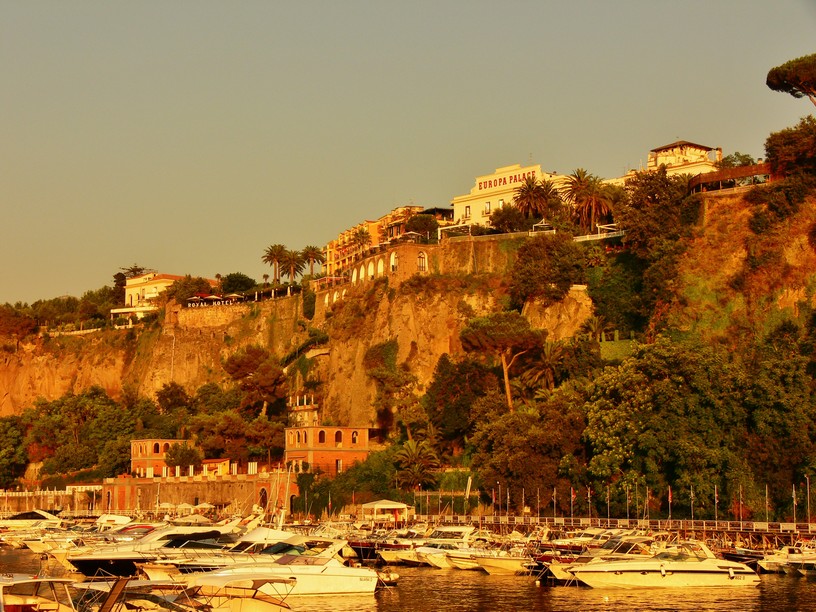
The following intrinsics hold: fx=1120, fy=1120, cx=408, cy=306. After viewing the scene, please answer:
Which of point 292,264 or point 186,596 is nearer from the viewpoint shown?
point 186,596

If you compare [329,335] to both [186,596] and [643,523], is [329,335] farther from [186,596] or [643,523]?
[186,596]

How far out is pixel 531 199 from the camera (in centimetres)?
10056

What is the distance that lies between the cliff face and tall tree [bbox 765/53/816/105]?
21351 millimetres

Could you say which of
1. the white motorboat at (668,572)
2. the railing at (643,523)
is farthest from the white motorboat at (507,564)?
the railing at (643,523)

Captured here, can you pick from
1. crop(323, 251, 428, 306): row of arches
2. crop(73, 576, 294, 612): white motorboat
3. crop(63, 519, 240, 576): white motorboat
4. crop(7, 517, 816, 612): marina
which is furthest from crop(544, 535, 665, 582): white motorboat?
crop(323, 251, 428, 306): row of arches

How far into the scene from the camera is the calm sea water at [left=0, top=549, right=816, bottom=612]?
4134 centimetres

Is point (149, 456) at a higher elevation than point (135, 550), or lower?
higher

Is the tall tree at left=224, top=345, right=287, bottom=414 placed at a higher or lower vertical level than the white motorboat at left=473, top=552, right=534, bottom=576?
higher

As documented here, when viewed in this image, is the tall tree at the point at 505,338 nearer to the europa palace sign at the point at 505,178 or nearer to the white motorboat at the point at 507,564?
the white motorboat at the point at 507,564

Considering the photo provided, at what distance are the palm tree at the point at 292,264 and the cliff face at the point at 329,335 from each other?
12.1m

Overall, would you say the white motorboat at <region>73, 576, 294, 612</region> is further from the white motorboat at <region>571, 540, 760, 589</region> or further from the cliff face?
the cliff face

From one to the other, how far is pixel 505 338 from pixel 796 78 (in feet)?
87.1

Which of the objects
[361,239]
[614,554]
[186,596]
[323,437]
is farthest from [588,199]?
[186,596]

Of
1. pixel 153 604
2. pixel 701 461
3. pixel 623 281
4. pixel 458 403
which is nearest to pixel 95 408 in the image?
pixel 458 403
